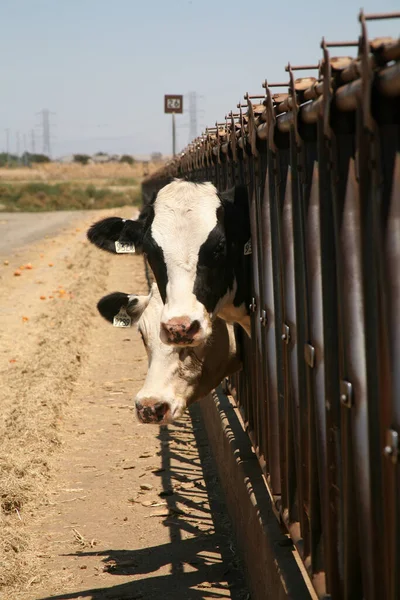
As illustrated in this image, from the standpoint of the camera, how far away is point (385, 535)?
7.77 feet

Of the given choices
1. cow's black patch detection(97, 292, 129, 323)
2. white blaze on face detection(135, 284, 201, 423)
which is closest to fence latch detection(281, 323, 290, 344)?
white blaze on face detection(135, 284, 201, 423)

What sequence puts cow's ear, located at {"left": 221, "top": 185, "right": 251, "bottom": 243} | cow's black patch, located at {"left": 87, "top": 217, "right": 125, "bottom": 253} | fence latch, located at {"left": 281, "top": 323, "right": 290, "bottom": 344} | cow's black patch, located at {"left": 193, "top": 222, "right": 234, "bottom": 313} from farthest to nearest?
cow's black patch, located at {"left": 87, "top": 217, "right": 125, "bottom": 253}, cow's ear, located at {"left": 221, "top": 185, "right": 251, "bottom": 243}, cow's black patch, located at {"left": 193, "top": 222, "right": 234, "bottom": 313}, fence latch, located at {"left": 281, "top": 323, "right": 290, "bottom": 344}

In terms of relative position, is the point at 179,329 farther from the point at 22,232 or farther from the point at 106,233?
the point at 22,232

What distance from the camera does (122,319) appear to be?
5699 mm

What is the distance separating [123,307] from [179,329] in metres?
1.62

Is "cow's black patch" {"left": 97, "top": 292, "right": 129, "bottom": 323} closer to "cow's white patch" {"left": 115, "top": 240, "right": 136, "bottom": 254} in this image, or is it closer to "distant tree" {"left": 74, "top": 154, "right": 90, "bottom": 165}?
"cow's white patch" {"left": 115, "top": 240, "right": 136, "bottom": 254}

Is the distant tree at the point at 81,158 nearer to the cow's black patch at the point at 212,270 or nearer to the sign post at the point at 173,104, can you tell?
the sign post at the point at 173,104

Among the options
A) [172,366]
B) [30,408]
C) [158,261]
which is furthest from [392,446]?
[30,408]

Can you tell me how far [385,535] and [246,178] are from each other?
307 cm

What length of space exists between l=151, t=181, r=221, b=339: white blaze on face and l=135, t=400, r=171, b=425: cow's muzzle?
604 mm

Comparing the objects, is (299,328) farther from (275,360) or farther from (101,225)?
(101,225)

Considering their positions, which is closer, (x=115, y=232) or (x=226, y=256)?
(x=226, y=256)

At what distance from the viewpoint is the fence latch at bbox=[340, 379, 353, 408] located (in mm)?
2570

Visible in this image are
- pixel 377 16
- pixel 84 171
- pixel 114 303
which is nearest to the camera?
pixel 377 16
